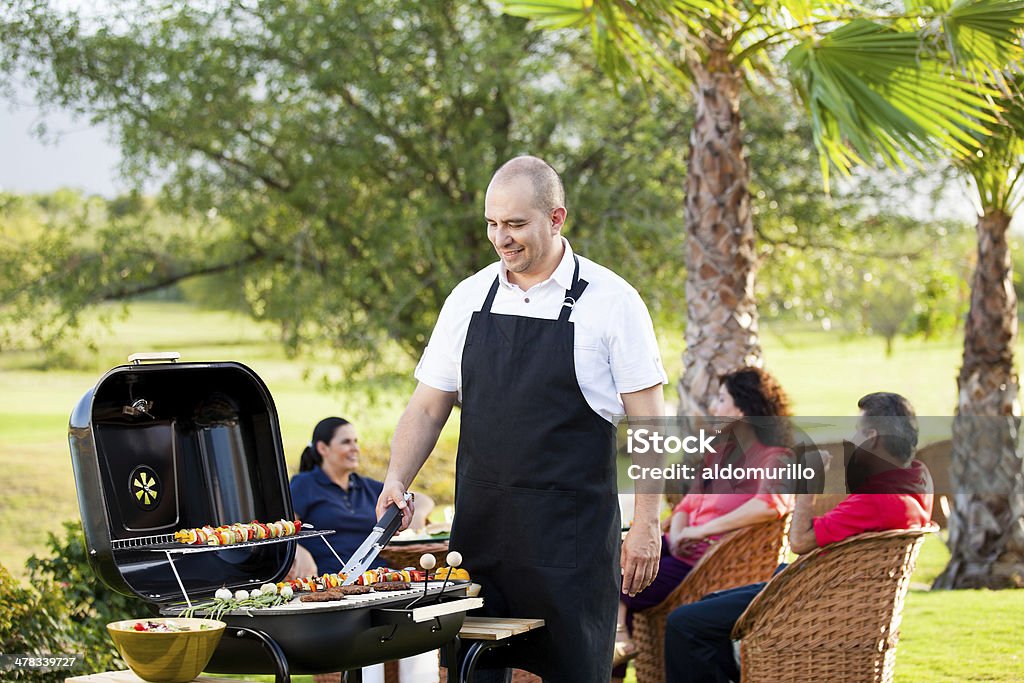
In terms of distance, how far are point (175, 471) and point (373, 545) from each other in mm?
646

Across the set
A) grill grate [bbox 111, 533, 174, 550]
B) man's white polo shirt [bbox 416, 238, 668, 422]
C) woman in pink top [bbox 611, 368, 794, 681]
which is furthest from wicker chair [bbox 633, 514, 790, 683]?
grill grate [bbox 111, 533, 174, 550]

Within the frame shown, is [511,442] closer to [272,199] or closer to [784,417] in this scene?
[784,417]

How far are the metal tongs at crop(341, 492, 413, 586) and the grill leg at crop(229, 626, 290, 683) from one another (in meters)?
0.34

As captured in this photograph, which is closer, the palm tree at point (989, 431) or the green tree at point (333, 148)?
the palm tree at point (989, 431)

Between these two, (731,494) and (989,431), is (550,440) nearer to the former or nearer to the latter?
(731,494)

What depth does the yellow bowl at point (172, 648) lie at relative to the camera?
245 centimetres

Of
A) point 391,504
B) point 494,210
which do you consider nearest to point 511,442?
point 391,504

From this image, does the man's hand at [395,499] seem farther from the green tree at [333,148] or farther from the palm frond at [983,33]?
the green tree at [333,148]

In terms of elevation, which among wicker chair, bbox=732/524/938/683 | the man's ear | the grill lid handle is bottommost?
wicker chair, bbox=732/524/938/683

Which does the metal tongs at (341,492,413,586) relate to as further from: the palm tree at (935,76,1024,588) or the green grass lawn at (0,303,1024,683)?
the palm tree at (935,76,1024,588)

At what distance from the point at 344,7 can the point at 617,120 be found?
221cm

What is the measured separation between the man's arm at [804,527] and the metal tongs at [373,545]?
5.22ft

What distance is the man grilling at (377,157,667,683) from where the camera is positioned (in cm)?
293

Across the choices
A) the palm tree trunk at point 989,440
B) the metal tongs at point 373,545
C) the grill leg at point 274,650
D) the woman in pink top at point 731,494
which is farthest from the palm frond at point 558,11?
the grill leg at point 274,650
